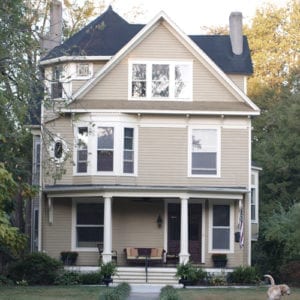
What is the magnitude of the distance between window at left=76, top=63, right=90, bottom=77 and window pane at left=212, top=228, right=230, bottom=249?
7850 millimetres

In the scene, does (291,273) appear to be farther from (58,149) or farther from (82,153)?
(58,149)

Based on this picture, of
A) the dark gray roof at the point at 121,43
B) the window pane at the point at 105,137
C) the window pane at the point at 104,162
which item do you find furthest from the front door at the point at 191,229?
the dark gray roof at the point at 121,43

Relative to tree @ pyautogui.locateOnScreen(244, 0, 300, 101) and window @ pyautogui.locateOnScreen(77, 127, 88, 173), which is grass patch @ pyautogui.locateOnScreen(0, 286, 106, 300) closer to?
window @ pyautogui.locateOnScreen(77, 127, 88, 173)

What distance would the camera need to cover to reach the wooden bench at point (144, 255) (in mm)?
32938

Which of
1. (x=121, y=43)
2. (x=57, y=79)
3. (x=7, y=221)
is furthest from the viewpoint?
(x=121, y=43)

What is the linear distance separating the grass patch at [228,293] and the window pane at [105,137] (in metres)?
6.80

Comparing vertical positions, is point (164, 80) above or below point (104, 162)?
above

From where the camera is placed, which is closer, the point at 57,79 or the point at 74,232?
the point at 57,79

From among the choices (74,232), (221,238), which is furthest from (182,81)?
(74,232)

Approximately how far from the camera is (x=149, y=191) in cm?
3241

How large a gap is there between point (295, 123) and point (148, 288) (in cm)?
1401

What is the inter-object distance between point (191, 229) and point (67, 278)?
5605mm

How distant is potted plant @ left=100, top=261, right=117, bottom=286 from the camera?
30.6 metres

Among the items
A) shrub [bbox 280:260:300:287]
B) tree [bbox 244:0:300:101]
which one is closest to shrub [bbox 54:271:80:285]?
shrub [bbox 280:260:300:287]
